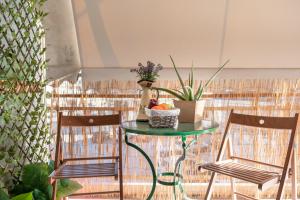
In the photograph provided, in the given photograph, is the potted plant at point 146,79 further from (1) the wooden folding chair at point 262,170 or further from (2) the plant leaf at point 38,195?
(2) the plant leaf at point 38,195

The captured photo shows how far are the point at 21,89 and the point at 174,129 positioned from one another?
1.28m

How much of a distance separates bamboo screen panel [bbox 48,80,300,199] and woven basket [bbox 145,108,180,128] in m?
1.11

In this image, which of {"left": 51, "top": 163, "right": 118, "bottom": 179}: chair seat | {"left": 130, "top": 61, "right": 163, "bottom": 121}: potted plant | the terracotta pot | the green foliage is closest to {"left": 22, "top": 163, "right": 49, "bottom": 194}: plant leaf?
the green foliage

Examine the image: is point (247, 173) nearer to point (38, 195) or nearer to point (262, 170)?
point (262, 170)

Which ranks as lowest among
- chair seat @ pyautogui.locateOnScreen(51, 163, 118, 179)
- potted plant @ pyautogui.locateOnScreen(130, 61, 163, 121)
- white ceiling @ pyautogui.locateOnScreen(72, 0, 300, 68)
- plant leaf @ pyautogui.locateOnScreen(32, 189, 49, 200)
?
plant leaf @ pyautogui.locateOnScreen(32, 189, 49, 200)

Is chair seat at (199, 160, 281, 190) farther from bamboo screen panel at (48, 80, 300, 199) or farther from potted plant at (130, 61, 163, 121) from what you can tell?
bamboo screen panel at (48, 80, 300, 199)

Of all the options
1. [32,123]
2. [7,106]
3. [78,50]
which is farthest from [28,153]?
[78,50]

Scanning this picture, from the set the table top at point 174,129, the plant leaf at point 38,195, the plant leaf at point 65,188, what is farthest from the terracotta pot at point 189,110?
the plant leaf at point 38,195

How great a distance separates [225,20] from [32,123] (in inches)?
122

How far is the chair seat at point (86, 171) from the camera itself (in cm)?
222

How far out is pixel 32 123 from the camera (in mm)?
2688

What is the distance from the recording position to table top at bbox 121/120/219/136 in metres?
2.02

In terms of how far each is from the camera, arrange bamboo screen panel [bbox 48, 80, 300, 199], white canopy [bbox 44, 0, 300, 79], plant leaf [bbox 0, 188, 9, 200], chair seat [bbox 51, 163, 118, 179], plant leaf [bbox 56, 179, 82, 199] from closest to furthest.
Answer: plant leaf [bbox 0, 188, 9, 200] < chair seat [bbox 51, 163, 118, 179] < plant leaf [bbox 56, 179, 82, 199] < bamboo screen panel [bbox 48, 80, 300, 199] < white canopy [bbox 44, 0, 300, 79]

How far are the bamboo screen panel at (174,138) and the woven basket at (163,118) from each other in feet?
3.63
